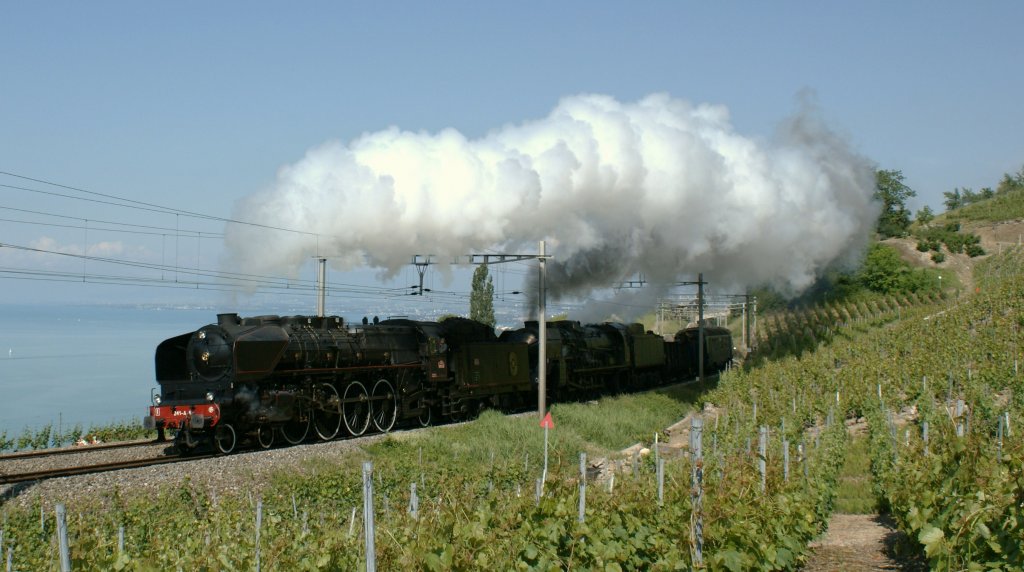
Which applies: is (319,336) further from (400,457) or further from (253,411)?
(400,457)

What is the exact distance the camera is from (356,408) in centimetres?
2320

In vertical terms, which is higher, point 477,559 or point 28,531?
point 477,559

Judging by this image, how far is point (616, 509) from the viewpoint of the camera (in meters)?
8.87

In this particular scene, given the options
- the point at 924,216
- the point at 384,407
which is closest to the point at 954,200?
the point at 924,216

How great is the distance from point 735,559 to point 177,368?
16.2 m

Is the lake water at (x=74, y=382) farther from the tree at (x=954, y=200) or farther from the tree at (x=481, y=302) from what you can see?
the tree at (x=954, y=200)

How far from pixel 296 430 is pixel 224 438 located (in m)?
2.14

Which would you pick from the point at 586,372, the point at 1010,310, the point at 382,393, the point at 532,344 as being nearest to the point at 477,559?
the point at 382,393

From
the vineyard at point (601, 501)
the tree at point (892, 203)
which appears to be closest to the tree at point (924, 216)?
the tree at point (892, 203)

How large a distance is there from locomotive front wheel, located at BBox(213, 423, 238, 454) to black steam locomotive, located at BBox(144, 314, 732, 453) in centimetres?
3

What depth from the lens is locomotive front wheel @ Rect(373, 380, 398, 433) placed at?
2416 centimetres

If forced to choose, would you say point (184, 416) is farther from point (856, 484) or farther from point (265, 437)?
point (856, 484)

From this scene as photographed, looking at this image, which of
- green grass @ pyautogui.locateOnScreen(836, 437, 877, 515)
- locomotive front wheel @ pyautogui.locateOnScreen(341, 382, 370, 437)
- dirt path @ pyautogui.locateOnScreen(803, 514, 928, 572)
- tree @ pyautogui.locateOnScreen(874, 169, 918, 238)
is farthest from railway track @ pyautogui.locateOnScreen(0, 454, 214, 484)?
tree @ pyautogui.locateOnScreen(874, 169, 918, 238)

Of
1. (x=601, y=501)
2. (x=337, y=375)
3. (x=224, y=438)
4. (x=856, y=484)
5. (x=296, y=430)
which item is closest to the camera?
(x=601, y=501)
